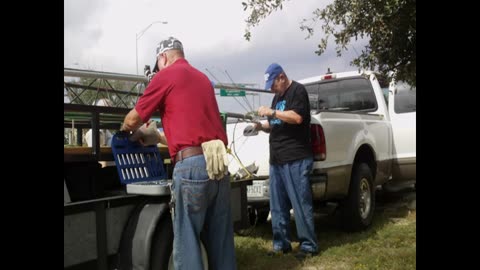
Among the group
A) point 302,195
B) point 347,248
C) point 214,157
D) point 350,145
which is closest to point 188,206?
point 214,157

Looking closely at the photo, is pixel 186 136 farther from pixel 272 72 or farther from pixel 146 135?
pixel 272 72

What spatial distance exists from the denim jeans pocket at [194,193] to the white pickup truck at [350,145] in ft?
4.48

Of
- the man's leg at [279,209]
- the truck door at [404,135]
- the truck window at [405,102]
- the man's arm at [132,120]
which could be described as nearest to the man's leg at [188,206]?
the man's arm at [132,120]

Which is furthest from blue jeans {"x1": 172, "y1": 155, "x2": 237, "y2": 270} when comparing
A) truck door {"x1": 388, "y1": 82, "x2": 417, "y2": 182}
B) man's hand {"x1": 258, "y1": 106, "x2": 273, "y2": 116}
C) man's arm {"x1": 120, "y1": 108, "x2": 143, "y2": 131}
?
truck door {"x1": 388, "y1": 82, "x2": 417, "y2": 182}

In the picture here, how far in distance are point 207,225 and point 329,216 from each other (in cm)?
393

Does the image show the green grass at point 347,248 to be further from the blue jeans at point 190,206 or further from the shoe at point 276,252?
the blue jeans at point 190,206

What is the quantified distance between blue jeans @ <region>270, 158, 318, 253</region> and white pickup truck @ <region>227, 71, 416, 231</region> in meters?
0.28

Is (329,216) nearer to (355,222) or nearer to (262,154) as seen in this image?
(355,222)

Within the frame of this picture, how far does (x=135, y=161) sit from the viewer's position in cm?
354

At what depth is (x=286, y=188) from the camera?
470cm

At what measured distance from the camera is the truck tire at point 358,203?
18.0ft

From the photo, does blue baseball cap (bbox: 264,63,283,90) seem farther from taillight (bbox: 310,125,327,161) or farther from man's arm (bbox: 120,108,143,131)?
man's arm (bbox: 120,108,143,131)

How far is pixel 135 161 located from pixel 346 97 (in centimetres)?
401
